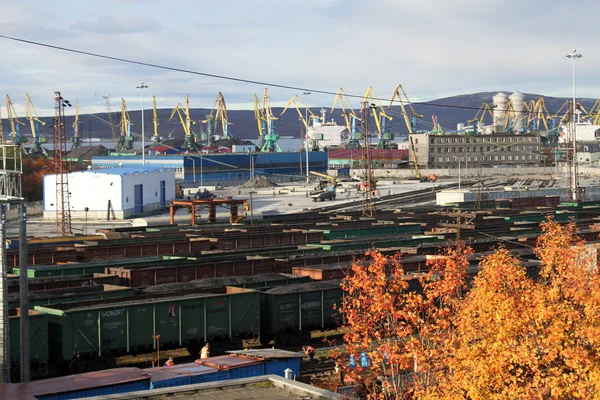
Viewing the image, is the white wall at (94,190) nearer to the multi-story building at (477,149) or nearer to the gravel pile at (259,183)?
the gravel pile at (259,183)

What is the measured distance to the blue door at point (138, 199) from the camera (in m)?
80.5

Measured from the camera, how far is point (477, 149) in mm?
→ 161250

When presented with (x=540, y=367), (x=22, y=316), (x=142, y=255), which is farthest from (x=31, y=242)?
(x=540, y=367)

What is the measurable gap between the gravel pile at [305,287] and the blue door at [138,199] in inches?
1990

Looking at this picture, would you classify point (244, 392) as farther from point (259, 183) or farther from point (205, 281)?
point (259, 183)

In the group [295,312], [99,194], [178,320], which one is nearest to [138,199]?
[99,194]

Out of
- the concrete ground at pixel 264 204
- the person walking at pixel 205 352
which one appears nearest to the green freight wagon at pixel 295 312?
the person walking at pixel 205 352

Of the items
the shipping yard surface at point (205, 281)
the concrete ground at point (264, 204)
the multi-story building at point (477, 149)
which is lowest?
the concrete ground at point (264, 204)

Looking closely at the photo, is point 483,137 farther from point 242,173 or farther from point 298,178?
point 242,173

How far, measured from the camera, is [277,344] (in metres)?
→ 29.3

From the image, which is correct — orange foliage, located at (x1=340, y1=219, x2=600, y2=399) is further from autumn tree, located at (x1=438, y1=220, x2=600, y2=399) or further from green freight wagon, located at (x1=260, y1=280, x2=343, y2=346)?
green freight wagon, located at (x1=260, y1=280, x2=343, y2=346)

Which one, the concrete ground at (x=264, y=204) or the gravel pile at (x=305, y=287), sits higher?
the gravel pile at (x=305, y=287)

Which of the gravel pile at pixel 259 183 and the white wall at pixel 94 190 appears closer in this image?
the white wall at pixel 94 190

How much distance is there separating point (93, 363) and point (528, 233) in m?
33.6
